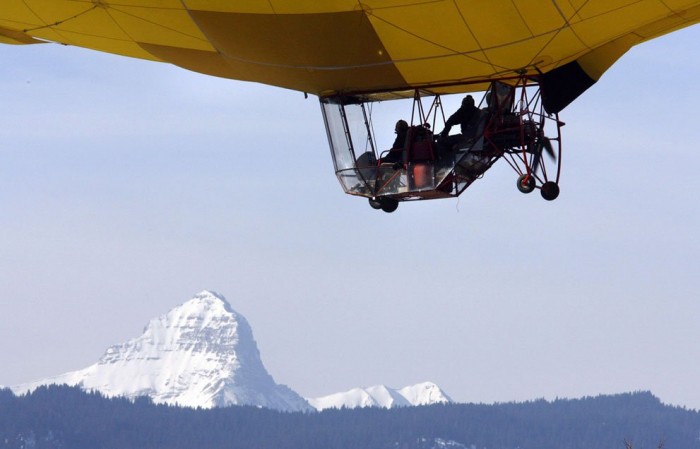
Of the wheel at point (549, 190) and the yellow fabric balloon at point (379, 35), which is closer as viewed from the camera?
the yellow fabric balloon at point (379, 35)

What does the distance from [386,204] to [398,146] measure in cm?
210

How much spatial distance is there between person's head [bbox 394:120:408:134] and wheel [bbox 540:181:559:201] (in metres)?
5.84

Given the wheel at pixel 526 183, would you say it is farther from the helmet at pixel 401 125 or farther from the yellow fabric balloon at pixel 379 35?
the helmet at pixel 401 125

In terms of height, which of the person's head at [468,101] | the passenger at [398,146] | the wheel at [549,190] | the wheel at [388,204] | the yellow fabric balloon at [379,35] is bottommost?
the wheel at [388,204]

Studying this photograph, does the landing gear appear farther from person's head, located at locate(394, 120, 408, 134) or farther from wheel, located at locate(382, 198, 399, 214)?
person's head, located at locate(394, 120, 408, 134)

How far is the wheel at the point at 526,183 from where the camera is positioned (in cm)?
5244

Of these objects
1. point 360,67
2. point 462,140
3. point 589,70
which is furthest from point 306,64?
point 589,70

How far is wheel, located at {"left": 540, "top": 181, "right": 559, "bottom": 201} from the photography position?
172ft

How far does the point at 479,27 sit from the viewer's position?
49562 millimetres

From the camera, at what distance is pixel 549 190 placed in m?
52.4

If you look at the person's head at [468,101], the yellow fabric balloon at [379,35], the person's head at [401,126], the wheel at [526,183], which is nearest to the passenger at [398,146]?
the person's head at [401,126]

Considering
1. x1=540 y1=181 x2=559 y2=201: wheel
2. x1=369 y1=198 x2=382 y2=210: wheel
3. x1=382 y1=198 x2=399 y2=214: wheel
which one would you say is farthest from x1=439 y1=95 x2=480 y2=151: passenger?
x1=540 y1=181 x2=559 y2=201: wheel

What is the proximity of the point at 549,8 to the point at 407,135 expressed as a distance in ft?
28.9

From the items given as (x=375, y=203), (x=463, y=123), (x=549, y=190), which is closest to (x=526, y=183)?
(x=549, y=190)
